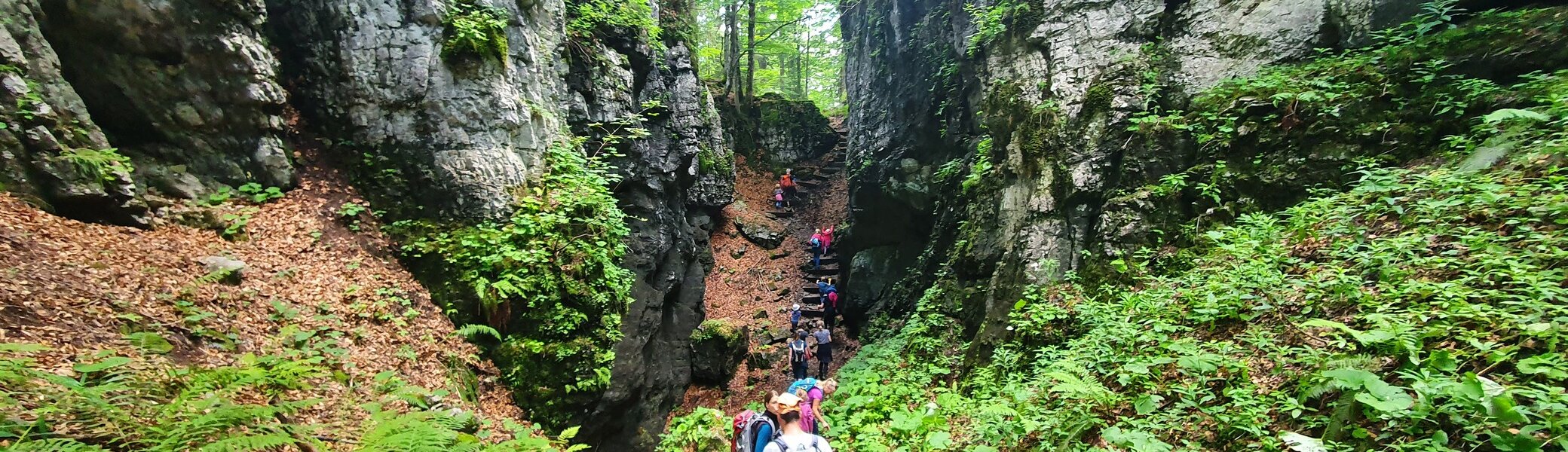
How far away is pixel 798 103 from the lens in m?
23.4

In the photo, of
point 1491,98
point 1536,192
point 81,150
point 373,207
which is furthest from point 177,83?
point 1491,98

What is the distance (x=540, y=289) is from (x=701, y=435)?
121 inches

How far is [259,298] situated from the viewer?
550cm

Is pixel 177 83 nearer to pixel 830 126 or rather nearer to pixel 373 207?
pixel 373 207

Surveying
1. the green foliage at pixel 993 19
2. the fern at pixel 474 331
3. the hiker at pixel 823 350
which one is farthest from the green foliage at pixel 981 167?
the fern at pixel 474 331

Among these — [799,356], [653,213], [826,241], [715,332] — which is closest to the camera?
[799,356]

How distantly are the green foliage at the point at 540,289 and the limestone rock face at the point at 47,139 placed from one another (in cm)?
264

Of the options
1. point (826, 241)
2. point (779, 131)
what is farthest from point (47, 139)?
point (779, 131)

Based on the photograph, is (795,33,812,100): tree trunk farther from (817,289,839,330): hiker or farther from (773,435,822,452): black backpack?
(773,435,822,452): black backpack

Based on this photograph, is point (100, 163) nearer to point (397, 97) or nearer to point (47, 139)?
point (47, 139)

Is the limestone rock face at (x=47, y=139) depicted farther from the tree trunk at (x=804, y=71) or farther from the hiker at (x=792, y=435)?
the tree trunk at (x=804, y=71)

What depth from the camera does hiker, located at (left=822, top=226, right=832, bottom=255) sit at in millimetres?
18172

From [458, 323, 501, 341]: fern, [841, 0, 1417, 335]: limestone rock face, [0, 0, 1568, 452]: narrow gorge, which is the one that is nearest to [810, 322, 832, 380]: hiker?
[0, 0, 1568, 452]: narrow gorge

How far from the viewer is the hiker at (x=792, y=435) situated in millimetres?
3580
